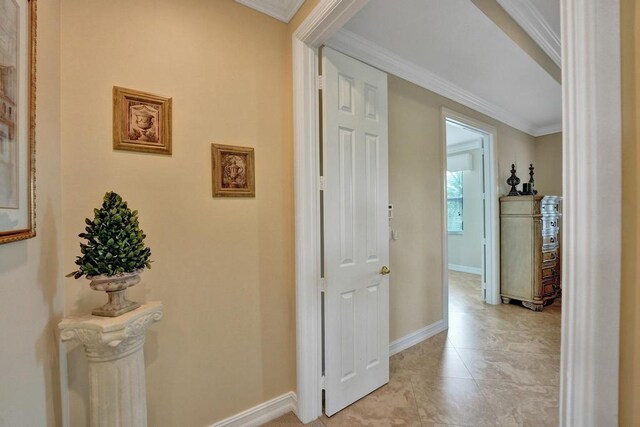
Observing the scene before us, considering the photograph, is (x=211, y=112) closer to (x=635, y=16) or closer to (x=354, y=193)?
(x=354, y=193)

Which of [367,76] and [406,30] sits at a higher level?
[406,30]

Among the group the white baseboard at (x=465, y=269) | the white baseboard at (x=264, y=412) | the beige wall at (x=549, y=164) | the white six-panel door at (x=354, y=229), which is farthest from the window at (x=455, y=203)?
the white baseboard at (x=264, y=412)

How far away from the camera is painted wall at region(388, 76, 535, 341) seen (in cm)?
243

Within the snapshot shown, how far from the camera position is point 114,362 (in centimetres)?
99

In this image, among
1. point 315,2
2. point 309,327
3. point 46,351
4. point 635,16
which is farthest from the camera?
point 309,327

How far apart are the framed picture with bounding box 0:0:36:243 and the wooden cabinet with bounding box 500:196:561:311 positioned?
14.9ft

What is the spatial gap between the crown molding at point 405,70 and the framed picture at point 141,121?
131 cm

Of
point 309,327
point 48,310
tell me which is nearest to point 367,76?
point 309,327

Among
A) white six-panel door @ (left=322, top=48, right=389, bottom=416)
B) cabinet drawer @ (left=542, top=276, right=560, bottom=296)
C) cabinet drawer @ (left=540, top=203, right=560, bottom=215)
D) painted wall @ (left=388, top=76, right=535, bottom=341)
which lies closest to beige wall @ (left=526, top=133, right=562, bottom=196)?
cabinet drawer @ (left=540, top=203, right=560, bottom=215)

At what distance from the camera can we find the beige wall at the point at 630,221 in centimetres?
55

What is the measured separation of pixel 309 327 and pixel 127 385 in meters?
0.91

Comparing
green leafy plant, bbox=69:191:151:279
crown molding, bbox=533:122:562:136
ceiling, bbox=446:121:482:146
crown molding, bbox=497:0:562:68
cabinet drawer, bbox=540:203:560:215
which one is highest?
crown molding, bbox=497:0:562:68

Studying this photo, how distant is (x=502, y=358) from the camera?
7.63 feet

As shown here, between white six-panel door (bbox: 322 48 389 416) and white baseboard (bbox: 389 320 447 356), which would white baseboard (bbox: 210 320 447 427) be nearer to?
white six-panel door (bbox: 322 48 389 416)
